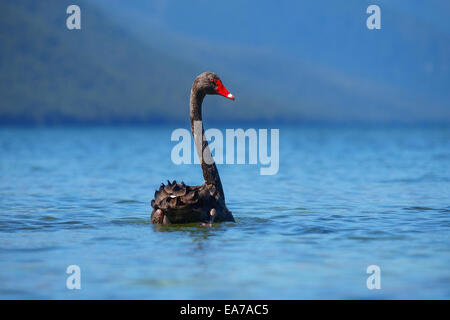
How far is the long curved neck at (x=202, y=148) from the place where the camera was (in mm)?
10523

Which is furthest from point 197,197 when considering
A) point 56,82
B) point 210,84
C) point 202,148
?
point 56,82

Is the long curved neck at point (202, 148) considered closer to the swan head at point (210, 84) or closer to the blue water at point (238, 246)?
the swan head at point (210, 84)

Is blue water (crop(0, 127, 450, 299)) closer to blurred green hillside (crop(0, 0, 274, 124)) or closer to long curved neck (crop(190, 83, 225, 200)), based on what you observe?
long curved neck (crop(190, 83, 225, 200))

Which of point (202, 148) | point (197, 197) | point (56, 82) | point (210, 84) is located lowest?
point (197, 197)

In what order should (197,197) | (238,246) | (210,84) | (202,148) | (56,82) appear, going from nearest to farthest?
(238,246), (197,197), (202,148), (210,84), (56,82)

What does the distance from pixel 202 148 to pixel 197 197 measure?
105 cm

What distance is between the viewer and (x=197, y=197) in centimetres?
991

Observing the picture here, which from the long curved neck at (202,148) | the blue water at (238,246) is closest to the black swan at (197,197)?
the long curved neck at (202,148)

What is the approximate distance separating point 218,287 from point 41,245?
3.20m

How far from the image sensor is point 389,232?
34.2 ft

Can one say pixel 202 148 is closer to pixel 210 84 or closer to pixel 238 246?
pixel 210 84

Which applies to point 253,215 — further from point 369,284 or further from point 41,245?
point 369,284
